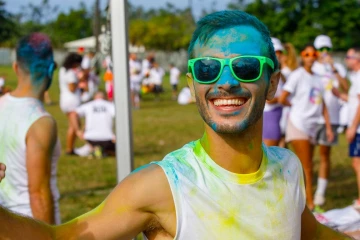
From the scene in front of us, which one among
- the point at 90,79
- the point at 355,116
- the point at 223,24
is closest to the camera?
the point at 223,24

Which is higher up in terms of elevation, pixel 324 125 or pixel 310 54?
pixel 310 54

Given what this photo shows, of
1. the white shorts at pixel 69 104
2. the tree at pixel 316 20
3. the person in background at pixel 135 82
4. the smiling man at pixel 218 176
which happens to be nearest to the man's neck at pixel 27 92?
the smiling man at pixel 218 176

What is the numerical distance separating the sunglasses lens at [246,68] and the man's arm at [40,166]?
1.65 m

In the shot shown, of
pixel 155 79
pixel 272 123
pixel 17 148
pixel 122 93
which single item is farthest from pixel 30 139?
pixel 155 79

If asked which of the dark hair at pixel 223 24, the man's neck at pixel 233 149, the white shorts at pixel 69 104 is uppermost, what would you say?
the dark hair at pixel 223 24

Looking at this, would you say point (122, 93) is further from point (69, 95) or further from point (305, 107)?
point (69, 95)

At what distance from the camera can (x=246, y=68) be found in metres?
1.90

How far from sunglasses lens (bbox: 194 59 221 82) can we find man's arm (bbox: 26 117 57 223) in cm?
156

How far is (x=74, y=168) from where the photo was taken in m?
10.1

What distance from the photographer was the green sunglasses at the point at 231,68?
6.21ft

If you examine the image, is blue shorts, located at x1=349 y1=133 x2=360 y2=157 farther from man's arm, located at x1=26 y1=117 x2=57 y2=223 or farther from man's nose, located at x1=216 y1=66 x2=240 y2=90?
man's nose, located at x1=216 y1=66 x2=240 y2=90

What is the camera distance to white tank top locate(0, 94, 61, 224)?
3.34m

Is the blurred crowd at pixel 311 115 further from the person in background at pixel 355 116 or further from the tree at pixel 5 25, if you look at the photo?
the tree at pixel 5 25

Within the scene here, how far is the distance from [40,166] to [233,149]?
155 centimetres
